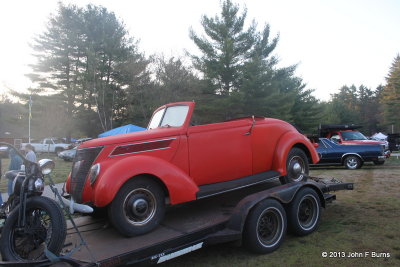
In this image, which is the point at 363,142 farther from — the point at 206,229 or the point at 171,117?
the point at 206,229

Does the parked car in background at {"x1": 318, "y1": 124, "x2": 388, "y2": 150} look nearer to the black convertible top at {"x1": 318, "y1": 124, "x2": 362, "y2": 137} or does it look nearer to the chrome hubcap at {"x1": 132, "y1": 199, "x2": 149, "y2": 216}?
the black convertible top at {"x1": 318, "y1": 124, "x2": 362, "y2": 137}

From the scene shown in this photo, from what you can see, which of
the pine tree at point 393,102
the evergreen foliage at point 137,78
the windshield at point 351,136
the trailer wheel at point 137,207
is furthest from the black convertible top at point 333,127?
the pine tree at point 393,102

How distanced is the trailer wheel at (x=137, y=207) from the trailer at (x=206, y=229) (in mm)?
118

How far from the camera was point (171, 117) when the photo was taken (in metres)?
4.95

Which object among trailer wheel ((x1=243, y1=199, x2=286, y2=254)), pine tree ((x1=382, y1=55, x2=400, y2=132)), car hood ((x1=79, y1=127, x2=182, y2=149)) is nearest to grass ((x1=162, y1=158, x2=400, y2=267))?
trailer wheel ((x1=243, y1=199, x2=286, y2=254))

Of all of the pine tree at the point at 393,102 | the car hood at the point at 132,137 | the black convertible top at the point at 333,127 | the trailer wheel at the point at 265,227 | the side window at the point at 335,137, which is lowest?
the trailer wheel at the point at 265,227

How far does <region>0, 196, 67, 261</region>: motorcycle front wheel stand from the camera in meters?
3.10

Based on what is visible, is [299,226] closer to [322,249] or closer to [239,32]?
[322,249]

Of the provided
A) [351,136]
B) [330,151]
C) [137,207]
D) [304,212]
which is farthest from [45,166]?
[351,136]

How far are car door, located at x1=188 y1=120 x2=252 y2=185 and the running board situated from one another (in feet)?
0.29

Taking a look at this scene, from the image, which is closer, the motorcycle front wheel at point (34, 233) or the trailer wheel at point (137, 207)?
the motorcycle front wheel at point (34, 233)

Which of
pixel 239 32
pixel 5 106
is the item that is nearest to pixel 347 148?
pixel 239 32

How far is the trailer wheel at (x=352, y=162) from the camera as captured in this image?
13.6 meters

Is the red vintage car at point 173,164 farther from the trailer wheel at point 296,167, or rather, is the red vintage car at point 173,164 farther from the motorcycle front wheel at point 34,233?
the motorcycle front wheel at point 34,233
